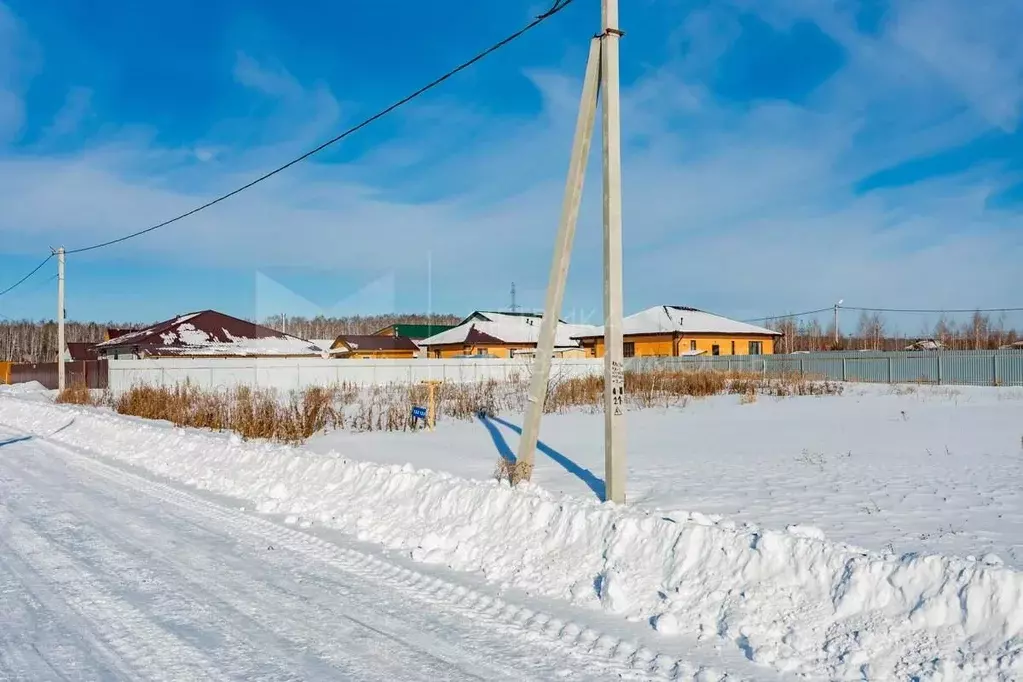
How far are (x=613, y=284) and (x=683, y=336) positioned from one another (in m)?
50.0

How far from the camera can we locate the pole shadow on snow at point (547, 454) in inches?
383

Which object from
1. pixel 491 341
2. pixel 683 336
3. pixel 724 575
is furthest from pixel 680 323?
pixel 724 575

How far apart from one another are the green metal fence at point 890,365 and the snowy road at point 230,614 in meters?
32.7

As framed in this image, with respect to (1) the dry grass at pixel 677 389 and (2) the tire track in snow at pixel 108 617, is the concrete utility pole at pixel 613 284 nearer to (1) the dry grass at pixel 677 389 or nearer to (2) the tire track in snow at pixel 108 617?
(2) the tire track in snow at pixel 108 617

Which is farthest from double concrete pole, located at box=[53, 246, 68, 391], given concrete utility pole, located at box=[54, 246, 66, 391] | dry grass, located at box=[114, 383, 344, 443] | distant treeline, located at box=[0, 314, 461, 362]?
distant treeline, located at box=[0, 314, 461, 362]

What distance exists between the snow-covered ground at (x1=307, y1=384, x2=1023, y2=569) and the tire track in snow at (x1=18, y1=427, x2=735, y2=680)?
8.66 feet

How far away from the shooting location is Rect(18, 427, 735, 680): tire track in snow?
14.8 ft

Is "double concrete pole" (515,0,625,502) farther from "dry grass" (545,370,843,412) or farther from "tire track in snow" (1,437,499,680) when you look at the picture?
"dry grass" (545,370,843,412)

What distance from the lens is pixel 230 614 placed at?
5.42 meters

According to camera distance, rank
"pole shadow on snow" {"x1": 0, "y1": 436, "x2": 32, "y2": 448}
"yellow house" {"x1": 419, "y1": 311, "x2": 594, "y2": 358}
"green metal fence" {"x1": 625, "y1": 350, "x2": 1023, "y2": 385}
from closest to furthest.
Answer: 1. "pole shadow on snow" {"x1": 0, "y1": 436, "x2": 32, "y2": 448}
2. "green metal fence" {"x1": 625, "y1": 350, "x2": 1023, "y2": 385}
3. "yellow house" {"x1": 419, "y1": 311, "x2": 594, "y2": 358}

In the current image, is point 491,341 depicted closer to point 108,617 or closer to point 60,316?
point 60,316

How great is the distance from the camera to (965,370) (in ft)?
124

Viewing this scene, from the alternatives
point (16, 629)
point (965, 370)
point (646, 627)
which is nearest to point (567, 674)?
point (646, 627)

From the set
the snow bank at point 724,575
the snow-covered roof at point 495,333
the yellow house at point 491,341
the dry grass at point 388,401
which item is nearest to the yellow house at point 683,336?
the yellow house at point 491,341
